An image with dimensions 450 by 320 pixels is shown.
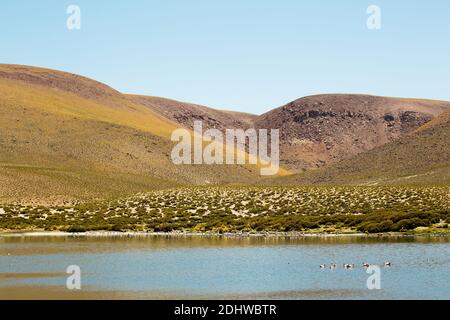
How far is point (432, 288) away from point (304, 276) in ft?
19.0

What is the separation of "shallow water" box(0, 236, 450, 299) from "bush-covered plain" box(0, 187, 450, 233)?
7699 mm

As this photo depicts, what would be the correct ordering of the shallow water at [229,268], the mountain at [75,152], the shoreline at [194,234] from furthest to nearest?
the mountain at [75,152]
the shoreline at [194,234]
the shallow water at [229,268]

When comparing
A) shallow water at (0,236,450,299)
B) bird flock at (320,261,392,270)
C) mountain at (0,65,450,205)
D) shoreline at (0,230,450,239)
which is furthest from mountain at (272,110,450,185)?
bird flock at (320,261,392,270)

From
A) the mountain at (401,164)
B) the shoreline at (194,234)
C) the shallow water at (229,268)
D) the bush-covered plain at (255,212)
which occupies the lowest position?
the shallow water at (229,268)

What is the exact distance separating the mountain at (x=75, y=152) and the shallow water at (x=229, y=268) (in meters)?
47.4

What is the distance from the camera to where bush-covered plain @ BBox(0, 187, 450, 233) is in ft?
188

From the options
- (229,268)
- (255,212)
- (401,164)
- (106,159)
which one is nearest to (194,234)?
(255,212)

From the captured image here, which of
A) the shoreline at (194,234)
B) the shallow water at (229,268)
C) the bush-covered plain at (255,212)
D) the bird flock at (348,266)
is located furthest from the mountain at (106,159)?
the bird flock at (348,266)

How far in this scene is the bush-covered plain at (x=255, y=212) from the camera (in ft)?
188

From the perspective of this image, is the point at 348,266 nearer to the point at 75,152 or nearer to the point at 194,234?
the point at 194,234

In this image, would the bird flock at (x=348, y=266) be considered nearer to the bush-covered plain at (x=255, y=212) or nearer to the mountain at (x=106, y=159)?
the bush-covered plain at (x=255, y=212)

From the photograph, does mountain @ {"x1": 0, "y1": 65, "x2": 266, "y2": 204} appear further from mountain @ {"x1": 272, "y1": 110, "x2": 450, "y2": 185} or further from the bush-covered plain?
mountain @ {"x1": 272, "y1": 110, "x2": 450, "y2": 185}

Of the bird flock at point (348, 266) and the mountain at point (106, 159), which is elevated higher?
the mountain at point (106, 159)

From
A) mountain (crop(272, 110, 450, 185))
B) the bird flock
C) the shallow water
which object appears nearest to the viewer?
the shallow water
